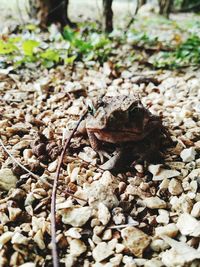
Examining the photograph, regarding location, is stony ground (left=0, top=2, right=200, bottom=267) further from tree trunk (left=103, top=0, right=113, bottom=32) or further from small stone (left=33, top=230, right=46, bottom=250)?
tree trunk (left=103, top=0, right=113, bottom=32)

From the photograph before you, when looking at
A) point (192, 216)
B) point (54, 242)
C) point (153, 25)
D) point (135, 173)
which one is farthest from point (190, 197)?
point (153, 25)

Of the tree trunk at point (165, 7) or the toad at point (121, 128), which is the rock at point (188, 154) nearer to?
the toad at point (121, 128)

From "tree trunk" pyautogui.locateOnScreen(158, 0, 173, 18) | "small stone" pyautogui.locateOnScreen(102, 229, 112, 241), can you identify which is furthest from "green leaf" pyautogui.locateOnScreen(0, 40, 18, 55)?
"tree trunk" pyautogui.locateOnScreen(158, 0, 173, 18)

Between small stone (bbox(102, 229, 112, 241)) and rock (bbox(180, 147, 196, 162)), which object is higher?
rock (bbox(180, 147, 196, 162))

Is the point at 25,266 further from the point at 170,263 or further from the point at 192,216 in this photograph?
the point at 192,216

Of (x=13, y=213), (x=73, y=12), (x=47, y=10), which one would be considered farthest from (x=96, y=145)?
(x=73, y=12)


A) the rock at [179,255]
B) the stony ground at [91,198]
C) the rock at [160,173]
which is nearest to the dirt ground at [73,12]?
the stony ground at [91,198]
